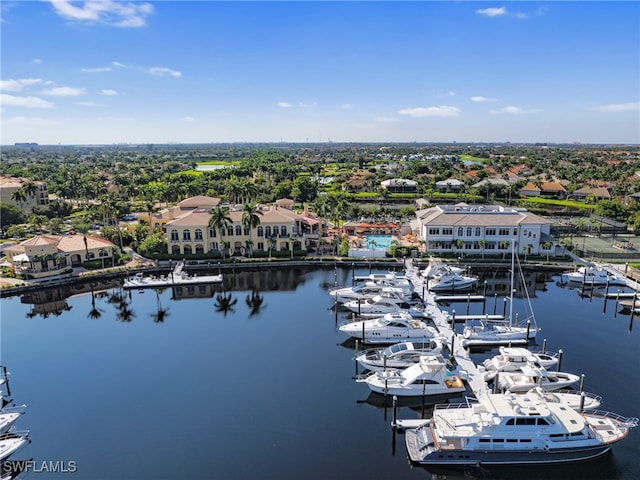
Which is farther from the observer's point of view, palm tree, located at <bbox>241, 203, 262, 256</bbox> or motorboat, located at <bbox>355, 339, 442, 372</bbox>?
palm tree, located at <bbox>241, 203, 262, 256</bbox>

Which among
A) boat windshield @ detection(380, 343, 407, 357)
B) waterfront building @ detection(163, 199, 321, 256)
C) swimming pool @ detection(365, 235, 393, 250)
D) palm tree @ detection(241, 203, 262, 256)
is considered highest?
palm tree @ detection(241, 203, 262, 256)

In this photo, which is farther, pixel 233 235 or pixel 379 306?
pixel 233 235

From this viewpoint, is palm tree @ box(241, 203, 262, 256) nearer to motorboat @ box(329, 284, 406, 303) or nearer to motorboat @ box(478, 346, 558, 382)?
motorboat @ box(329, 284, 406, 303)

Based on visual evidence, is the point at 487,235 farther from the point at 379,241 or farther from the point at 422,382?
the point at 422,382

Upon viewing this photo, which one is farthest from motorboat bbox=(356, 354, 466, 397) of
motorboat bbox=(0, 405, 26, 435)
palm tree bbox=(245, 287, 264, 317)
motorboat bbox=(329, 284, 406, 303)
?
motorboat bbox=(0, 405, 26, 435)

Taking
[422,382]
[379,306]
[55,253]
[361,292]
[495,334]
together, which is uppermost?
[55,253]

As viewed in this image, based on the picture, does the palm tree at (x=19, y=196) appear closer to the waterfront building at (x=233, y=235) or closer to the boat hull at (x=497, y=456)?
the waterfront building at (x=233, y=235)

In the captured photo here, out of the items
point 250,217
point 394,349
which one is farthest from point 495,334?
point 250,217
